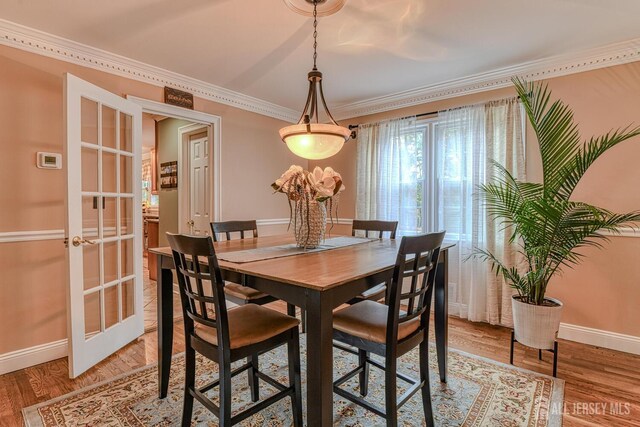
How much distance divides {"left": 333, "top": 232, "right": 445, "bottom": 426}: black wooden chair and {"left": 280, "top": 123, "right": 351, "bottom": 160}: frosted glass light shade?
838mm

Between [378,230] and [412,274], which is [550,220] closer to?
[378,230]

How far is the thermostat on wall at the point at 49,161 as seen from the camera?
2279 millimetres

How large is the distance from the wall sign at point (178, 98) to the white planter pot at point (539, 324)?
3318 mm

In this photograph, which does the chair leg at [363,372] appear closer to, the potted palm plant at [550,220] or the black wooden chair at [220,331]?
the black wooden chair at [220,331]

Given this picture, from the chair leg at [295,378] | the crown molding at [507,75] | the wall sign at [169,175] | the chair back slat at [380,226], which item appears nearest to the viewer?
the chair leg at [295,378]

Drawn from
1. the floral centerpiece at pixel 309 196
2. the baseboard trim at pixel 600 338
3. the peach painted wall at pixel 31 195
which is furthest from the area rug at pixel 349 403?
the floral centerpiece at pixel 309 196

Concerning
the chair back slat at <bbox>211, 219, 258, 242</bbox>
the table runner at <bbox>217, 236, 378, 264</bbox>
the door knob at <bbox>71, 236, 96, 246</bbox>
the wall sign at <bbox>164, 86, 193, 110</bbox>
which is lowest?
the table runner at <bbox>217, 236, 378, 264</bbox>

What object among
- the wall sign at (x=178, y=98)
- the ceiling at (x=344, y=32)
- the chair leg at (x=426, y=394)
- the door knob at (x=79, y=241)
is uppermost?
the ceiling at (x=344, y=32)

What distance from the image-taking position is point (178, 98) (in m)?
3.04

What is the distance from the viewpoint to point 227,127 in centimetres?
351

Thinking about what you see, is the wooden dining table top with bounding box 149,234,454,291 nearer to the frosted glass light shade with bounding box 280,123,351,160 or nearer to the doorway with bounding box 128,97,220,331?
the frosted glass light shade with bounding box 280,123,351,160

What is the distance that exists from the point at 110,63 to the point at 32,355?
2269mm

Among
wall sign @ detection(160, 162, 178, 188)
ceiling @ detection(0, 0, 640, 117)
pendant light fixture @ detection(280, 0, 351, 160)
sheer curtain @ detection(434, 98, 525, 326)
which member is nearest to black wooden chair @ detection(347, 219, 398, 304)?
pendant light fixture @ detection(280, 0, 351, 160)

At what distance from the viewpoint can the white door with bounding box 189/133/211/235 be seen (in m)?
3.83
